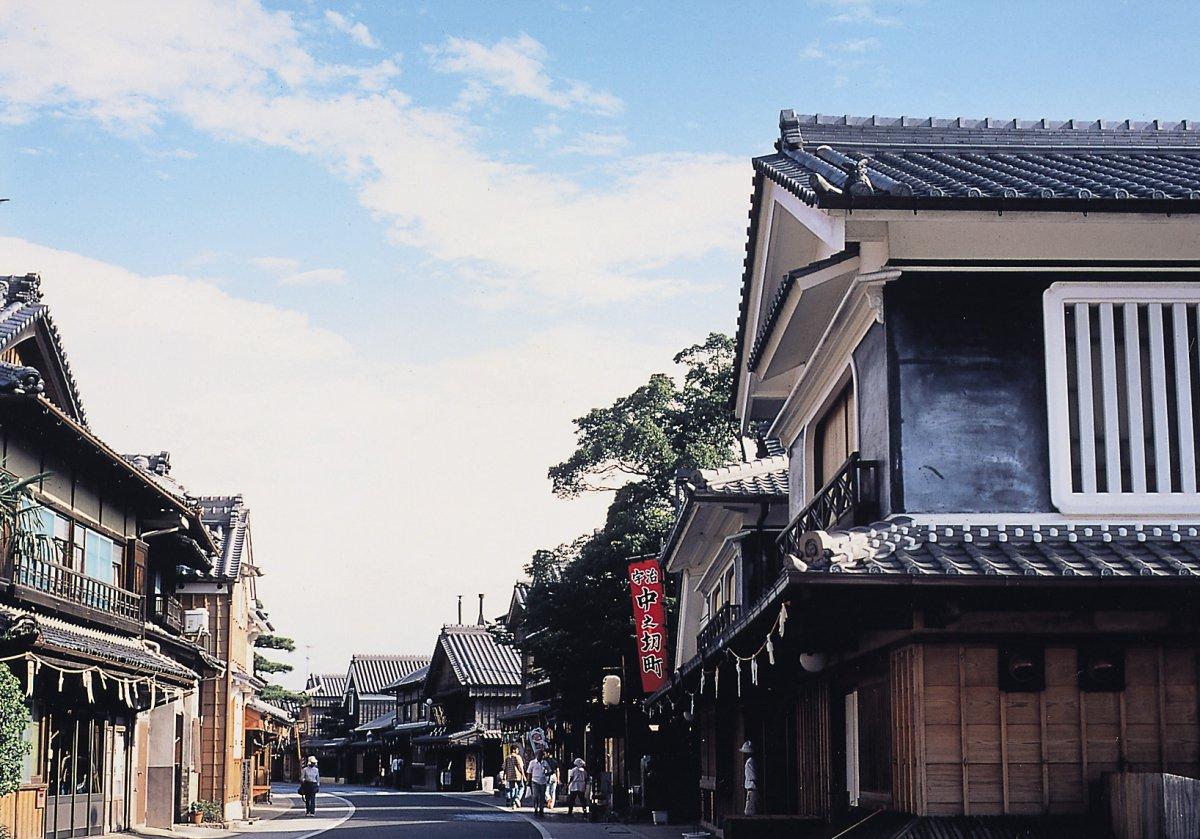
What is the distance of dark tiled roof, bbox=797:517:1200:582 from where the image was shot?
1023 cm

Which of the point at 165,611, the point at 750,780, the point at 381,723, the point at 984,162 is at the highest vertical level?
the point at 984,162

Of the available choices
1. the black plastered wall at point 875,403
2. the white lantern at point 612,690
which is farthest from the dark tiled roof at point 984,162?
the white lantern at point 612,690

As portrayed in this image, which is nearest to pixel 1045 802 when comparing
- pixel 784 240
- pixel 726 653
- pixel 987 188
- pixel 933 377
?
pixel 933 377

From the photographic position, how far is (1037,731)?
10977 millimetres

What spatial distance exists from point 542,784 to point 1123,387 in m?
32.9

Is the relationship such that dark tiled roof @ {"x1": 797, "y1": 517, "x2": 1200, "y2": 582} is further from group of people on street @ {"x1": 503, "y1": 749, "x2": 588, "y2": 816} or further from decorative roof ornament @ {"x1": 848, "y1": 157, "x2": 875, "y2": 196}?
group of people on street @ {"x1": 503, "y1": 749, "x2": 588, "y2": 816}

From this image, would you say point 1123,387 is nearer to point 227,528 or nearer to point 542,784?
point 542,784

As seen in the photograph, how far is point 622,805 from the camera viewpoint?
38375mm

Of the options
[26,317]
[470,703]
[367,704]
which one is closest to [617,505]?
[26,317]

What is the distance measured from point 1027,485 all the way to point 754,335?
7255 mm

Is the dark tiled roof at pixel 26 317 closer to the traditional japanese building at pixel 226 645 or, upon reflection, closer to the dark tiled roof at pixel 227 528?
the traditional japanese building at pixel 226 645

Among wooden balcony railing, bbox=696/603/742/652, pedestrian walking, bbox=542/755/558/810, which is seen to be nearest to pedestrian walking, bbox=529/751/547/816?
pedestrian walking, bbox=542/755/558/810

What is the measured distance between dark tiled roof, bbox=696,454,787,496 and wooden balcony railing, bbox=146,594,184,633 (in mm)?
14536

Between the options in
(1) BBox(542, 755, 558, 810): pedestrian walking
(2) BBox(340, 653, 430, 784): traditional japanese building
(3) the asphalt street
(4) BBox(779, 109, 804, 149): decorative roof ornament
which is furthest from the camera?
(2) BBox(340, 653, 430, 784): traditional japanese building
